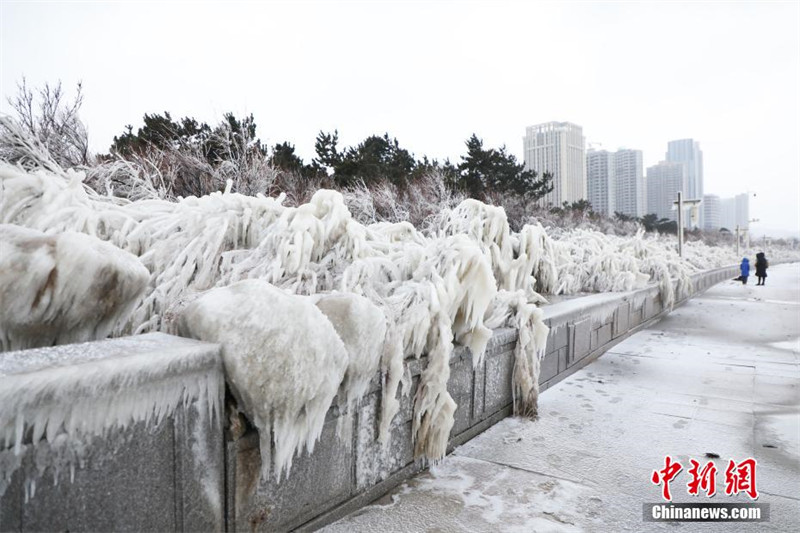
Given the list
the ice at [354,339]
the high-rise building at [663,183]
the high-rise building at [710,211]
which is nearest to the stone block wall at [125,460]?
the ice at [354,339]

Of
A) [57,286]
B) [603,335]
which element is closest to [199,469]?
[57,286]

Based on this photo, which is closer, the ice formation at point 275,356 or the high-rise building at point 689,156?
the ice formation at point 275,356

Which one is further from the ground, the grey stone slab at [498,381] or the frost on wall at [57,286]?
the frost on wall at [57,286]

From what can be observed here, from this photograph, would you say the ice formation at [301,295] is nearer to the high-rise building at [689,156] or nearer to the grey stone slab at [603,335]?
the grey stone slab at [603,335]

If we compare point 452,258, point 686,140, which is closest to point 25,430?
point 452,258

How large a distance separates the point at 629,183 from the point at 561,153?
1666 cm

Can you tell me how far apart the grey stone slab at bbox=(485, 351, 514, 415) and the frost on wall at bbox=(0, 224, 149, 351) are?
2.20 meters

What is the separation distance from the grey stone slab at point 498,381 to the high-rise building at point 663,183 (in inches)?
3029

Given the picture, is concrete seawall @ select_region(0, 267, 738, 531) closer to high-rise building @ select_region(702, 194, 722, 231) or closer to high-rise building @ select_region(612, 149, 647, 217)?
high-rise building @ select_region(612, 149, 647, 217)

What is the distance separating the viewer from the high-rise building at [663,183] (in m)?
72.4

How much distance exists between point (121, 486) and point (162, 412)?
22 cm

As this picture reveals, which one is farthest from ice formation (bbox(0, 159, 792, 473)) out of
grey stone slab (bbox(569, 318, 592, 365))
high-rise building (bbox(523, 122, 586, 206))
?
high-rise building (bbox(523, 122, 586, 206))

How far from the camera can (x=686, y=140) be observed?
306 ft

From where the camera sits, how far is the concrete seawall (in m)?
1.26
